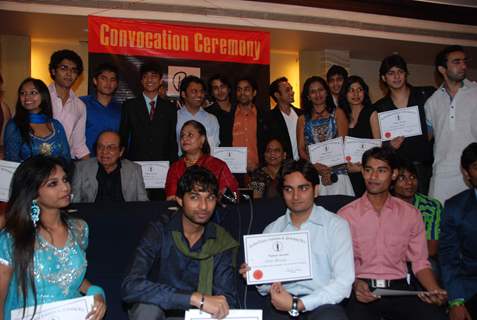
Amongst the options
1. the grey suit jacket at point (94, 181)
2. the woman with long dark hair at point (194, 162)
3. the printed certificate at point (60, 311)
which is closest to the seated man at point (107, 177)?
the grey suit jacket at point (94, 181)

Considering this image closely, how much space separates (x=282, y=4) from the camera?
7062mm

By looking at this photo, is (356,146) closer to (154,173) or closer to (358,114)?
(358,114)

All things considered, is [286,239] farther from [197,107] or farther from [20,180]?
[197,107]

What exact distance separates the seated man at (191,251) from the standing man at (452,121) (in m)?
2.15

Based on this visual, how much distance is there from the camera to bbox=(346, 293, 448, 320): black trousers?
2727 mm

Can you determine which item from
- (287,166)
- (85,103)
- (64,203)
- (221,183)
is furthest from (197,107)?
(64,203)

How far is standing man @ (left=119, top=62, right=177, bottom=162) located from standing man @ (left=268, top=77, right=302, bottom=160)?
1.03 meters

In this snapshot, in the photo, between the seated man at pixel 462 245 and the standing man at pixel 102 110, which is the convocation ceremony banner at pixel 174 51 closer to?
the standing man at pixel 102 110

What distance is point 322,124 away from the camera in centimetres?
446

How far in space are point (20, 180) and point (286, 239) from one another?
1.38 meters

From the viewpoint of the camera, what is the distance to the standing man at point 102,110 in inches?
182

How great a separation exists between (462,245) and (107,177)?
8.37 ft

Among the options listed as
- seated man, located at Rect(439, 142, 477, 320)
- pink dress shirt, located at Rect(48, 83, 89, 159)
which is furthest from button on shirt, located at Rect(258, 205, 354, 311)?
pink dress shirt, located at Rect(48, 83, 89, 159)

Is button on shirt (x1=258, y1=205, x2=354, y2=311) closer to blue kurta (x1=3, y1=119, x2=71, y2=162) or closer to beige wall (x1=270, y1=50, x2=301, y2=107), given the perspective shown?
blue kurta (x1=3, y1=119, x2=71, y2=162)
